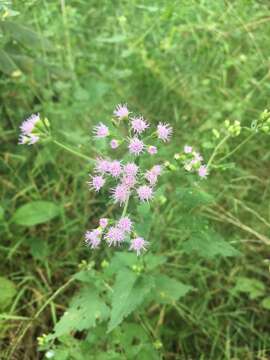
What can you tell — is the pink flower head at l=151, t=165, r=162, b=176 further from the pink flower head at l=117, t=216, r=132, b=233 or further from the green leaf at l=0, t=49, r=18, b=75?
the green leaf at l=0, t=49, r=18, b=75

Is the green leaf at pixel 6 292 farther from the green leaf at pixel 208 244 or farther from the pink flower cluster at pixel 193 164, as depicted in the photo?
the pink flower cluster at pixel 193 164

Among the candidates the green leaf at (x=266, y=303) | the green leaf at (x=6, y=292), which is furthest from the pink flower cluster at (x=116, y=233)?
the green leaf at (x=266, y=303)

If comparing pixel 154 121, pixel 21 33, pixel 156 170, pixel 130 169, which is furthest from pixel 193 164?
pixel 154 121

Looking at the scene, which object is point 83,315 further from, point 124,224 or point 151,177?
point 151,177

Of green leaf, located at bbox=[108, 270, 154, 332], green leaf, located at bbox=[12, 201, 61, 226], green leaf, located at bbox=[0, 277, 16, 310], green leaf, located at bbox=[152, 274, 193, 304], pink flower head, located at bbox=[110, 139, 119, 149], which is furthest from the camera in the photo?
green leaf, located at bbox=[12, 201, 61, 226]

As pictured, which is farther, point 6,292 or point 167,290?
point 6,292

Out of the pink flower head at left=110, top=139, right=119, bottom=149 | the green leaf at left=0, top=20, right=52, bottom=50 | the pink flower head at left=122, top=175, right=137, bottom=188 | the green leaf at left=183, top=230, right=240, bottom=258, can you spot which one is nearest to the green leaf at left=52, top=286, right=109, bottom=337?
the green leaf at left=183, top=230, right=240, bottom=258

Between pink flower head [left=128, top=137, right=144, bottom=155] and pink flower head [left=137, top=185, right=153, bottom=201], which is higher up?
pink flower head [left=128, top=137, right=144, bottom=155]
